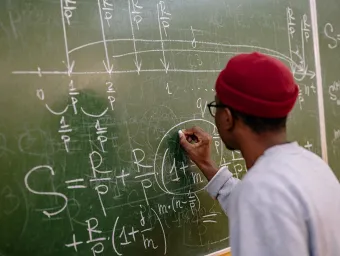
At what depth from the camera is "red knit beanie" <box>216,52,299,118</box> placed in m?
1.22

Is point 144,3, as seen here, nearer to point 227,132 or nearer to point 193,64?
point 193,64

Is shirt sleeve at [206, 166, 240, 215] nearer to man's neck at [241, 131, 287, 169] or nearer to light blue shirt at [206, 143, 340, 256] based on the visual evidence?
man's neck at [241, 131, 287, 169]

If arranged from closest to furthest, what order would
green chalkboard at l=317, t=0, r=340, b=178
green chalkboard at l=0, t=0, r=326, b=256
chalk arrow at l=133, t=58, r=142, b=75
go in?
green chalkboard at l=0, t=0, r=326, b=256
chalk arrow at l=133, t=58, r=142, b=75
green chalkboard at l=317, t=0, r=340, b=178

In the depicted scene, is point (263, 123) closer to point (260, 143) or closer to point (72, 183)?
point (260, 143)

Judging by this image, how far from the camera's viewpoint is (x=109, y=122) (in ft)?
5.04

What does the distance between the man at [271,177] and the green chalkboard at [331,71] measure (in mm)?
1422

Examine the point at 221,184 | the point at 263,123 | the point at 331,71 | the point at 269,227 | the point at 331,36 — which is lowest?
the point at 221,184

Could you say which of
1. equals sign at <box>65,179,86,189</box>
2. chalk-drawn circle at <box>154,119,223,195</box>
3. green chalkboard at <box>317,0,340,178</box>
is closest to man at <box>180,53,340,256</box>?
chalk-drawn circle at <box>154,119,223,195</box>

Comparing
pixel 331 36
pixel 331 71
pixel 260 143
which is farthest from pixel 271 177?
pixel 331 36

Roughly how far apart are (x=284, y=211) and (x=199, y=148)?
740mm

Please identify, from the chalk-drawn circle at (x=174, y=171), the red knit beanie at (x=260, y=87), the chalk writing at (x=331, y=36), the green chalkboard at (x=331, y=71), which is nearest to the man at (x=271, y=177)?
the red knit beanie at (x=260, y=87)

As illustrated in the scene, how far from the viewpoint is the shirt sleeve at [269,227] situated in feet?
3.52

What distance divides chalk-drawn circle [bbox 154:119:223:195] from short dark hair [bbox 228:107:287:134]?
19.5 inches

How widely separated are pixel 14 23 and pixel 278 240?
102 centimetres
